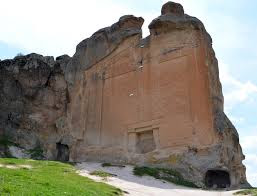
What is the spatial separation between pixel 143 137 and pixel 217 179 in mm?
4959

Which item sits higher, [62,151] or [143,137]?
[143,137]

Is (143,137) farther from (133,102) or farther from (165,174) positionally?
(165,174)

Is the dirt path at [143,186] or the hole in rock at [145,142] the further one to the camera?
the hole in rock at [145,142]

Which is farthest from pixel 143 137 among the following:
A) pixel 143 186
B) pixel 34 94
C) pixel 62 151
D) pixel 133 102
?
pixel 34 94

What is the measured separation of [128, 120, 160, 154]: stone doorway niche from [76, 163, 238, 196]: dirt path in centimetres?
325

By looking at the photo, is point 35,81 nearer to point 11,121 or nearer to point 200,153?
point 11,121

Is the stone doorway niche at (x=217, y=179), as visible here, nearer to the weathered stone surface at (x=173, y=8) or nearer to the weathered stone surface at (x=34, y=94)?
the weathered stone surface at (x=173, y=8)

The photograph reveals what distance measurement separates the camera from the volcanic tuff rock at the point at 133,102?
22.8 m

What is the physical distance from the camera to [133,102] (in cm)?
2586

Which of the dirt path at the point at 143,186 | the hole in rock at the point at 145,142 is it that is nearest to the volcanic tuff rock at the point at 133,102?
the hole in rock at the point at 145,142

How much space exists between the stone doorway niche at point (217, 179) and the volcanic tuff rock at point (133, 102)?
2.0 inches

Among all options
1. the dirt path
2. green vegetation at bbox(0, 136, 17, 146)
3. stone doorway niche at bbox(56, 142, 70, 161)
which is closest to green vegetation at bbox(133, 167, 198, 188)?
the dirt path

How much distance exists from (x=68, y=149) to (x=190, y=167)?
10333 millimetres

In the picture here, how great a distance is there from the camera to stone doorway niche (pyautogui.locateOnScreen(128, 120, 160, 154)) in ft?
79.4
